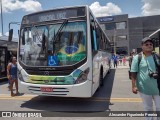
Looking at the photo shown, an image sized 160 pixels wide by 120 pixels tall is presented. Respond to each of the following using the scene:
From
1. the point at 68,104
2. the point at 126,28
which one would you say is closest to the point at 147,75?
the point at 68,104

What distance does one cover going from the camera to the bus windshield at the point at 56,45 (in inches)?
263

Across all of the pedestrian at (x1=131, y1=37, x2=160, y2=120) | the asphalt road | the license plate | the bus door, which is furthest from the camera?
the bus door

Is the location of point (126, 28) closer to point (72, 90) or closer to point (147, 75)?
point (72, 90)

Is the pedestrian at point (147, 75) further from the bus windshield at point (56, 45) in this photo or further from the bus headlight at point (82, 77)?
the bus windshield at point (56, 45)

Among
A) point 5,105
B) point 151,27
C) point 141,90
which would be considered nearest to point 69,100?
point 5,105

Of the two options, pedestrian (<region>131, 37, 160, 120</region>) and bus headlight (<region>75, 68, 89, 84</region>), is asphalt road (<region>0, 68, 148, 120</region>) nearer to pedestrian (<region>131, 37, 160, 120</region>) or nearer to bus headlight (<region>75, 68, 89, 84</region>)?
bus headlight (<region>75, 68, 89, 84</region>)

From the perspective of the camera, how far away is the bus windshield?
6.68m

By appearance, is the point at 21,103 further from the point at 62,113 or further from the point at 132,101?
the point at 132,101

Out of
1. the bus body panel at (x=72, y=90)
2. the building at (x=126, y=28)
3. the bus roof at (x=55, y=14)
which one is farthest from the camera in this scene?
the building at (x=126, y=28)

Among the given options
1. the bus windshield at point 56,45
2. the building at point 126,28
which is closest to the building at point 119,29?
the building at point 126,28

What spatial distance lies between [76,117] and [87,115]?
351 mm

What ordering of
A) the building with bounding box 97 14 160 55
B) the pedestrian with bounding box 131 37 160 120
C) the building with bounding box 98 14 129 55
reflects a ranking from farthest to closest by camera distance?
the building with bounding box 97 14 160 55 < the building with bounding box 98 14 129 55 < the pedestrian with bounding box 131 37 160 120

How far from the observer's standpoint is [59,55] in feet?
22.1

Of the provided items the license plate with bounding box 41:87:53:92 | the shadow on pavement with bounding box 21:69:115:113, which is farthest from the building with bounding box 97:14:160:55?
the license plate with bounding box 41:87:53:92
